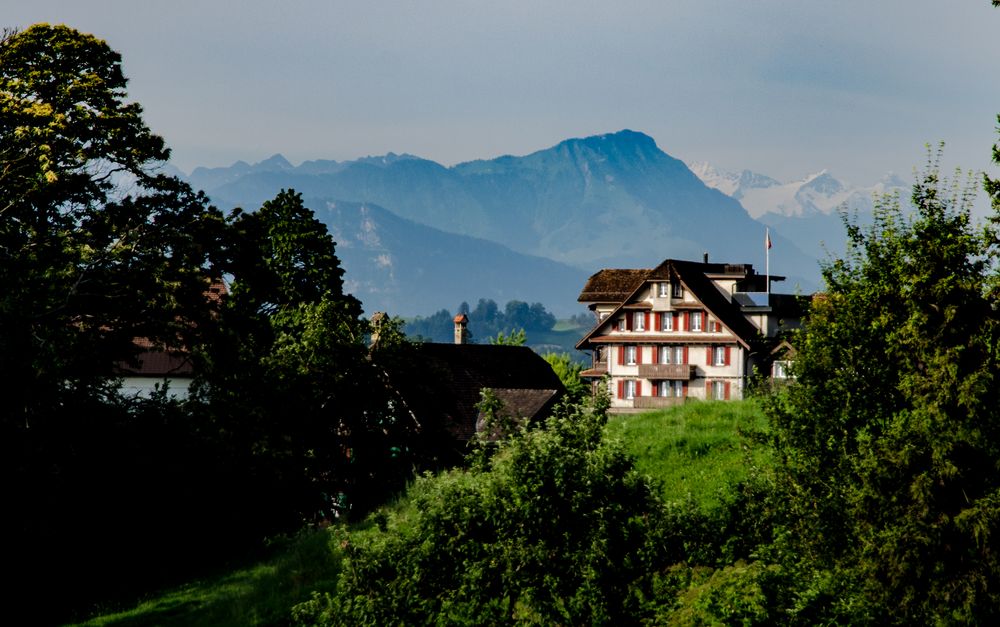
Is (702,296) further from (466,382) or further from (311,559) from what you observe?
(311,559)

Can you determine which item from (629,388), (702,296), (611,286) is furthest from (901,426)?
(611,286)

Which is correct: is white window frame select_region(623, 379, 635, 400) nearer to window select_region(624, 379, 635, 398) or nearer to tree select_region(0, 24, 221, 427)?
window select_region(624, 379, 635, 398)

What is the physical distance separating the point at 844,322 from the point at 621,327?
69471mm

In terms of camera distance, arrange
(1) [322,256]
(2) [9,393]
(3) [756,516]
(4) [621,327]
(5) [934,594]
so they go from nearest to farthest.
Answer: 1. (5) [934,594]
2. (3) [756,516]
3. (2) [9,393]
4. (1) [322,256]
5. (4) [621,327]

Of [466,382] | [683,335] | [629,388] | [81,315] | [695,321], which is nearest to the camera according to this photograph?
[81,315]

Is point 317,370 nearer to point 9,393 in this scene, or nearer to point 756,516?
point 9,393

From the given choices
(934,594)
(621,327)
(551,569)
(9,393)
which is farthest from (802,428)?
(621,327)

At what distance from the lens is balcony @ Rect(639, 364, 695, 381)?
8588 centimetres

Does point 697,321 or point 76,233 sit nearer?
point 76,233

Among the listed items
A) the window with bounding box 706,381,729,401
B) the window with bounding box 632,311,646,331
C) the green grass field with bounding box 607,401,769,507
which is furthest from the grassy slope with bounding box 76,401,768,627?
the window with bounding box 632,311,646,331

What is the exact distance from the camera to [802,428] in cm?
2041

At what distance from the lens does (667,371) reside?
87062 millimetres

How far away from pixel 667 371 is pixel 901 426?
69.0 metres

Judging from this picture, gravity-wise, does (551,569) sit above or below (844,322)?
below
